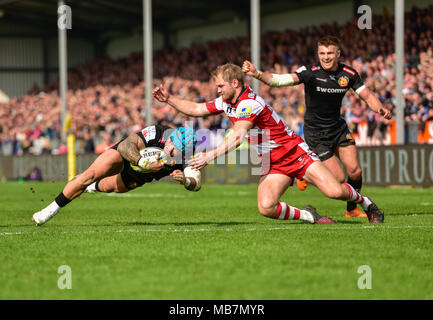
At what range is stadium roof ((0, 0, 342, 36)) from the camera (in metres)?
37.0

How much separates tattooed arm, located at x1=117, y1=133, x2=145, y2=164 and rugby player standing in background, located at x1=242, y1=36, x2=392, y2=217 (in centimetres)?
184

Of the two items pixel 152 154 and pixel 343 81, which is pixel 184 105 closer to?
pixel 152 154

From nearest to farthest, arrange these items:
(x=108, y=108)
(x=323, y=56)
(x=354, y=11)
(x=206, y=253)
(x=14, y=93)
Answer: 1. (x=206, y=253)
2. (x=323, y=56)
3. (x=354, y=11)
4. (x=108, y=108)
5. (x=14, y=93)

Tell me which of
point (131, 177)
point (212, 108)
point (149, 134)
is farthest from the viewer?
point (131, 177)

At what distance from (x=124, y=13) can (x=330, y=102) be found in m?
33.0

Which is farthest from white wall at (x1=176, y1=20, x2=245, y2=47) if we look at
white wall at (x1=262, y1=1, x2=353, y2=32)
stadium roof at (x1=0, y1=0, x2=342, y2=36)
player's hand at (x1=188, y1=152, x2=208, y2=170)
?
player's hand at (x1=188, y1=152, x2=208, y2=170)

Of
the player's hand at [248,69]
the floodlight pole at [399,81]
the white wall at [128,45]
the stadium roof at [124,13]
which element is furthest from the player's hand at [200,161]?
the white wall at [128,45]

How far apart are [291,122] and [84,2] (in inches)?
733

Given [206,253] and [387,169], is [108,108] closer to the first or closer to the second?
A: [387,169]

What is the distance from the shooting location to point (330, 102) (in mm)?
10648

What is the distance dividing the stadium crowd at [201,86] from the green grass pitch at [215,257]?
11.1 metres

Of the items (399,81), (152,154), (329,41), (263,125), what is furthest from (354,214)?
(399,81)

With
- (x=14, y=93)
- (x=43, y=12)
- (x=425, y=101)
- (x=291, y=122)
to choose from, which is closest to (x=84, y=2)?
(x=43, y=12)

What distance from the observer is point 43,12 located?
44062 millimetres
